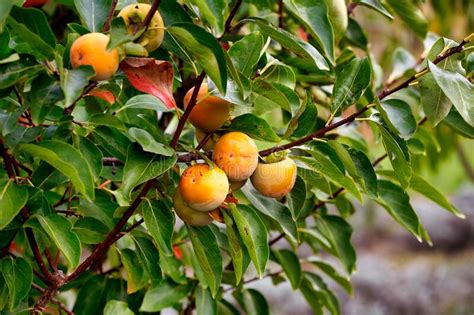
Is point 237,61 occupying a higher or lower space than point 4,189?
higher

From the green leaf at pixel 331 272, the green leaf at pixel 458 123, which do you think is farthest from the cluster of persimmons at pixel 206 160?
the green leaf at pixel 331 272

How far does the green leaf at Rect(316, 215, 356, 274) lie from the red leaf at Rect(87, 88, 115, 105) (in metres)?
0.52

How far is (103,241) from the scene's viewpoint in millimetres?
930

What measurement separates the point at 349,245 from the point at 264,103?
1.31 feet

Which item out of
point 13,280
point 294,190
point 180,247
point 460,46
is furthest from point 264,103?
point 180,247

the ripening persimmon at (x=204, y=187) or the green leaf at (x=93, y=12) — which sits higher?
the green leaf at (x=93, y=12)

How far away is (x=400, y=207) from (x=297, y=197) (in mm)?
252

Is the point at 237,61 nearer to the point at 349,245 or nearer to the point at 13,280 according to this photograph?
the point at 13,280

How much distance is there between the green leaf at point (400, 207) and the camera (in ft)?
3.77

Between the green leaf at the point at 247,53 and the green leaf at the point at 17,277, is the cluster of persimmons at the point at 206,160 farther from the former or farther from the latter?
the green leaf at the point at 17,277

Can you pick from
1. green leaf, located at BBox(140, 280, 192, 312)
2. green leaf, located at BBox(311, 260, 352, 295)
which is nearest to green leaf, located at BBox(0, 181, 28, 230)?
green leaf, located at BBox(140, 280, 192, 312)

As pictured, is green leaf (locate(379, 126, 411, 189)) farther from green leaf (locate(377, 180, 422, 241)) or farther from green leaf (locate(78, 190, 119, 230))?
green leaf (locate(78, 190, 119, 230))

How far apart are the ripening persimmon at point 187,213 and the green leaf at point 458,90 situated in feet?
0.97

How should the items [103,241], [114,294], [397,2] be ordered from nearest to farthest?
[103,241] < [114,294] < [397,2]
